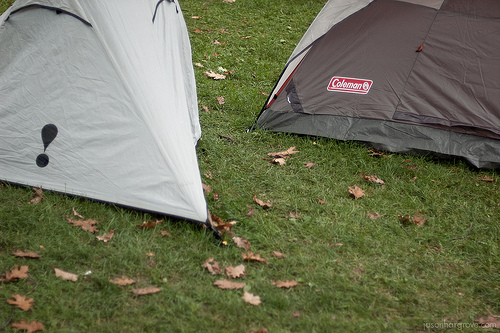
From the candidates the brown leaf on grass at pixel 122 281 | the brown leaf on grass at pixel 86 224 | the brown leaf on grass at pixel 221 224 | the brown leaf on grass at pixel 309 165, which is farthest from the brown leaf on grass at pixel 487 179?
the brown leaf on grass at pixel 86 224

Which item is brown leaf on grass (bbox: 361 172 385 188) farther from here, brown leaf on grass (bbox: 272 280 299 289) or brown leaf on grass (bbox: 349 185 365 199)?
brown leaf on grass (bbox: 272 280 299 289)

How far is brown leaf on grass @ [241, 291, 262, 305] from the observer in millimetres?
3078

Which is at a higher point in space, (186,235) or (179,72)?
(179,72)

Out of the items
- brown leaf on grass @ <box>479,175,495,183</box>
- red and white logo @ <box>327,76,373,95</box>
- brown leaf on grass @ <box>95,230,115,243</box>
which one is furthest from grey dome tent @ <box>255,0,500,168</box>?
brown leaf on grass @ <box>95,230,115,243</box>

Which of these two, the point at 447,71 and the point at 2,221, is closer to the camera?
the point at 2,221

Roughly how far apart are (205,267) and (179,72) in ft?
5.93

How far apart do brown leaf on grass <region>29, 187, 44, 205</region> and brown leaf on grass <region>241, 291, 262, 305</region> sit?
1.75m

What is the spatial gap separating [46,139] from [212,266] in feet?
5.32

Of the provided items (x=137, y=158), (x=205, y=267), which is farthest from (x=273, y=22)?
(x=205, y=267)

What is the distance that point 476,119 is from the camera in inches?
197

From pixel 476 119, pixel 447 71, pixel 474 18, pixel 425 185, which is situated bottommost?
pixel 425 185

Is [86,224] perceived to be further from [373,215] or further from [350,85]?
[350,85]

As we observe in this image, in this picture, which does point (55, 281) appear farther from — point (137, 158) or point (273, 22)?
point (273, 22)

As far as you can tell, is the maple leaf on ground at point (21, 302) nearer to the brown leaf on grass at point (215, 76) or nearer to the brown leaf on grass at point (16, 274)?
the brown leaf on grass at point (16, 274)
